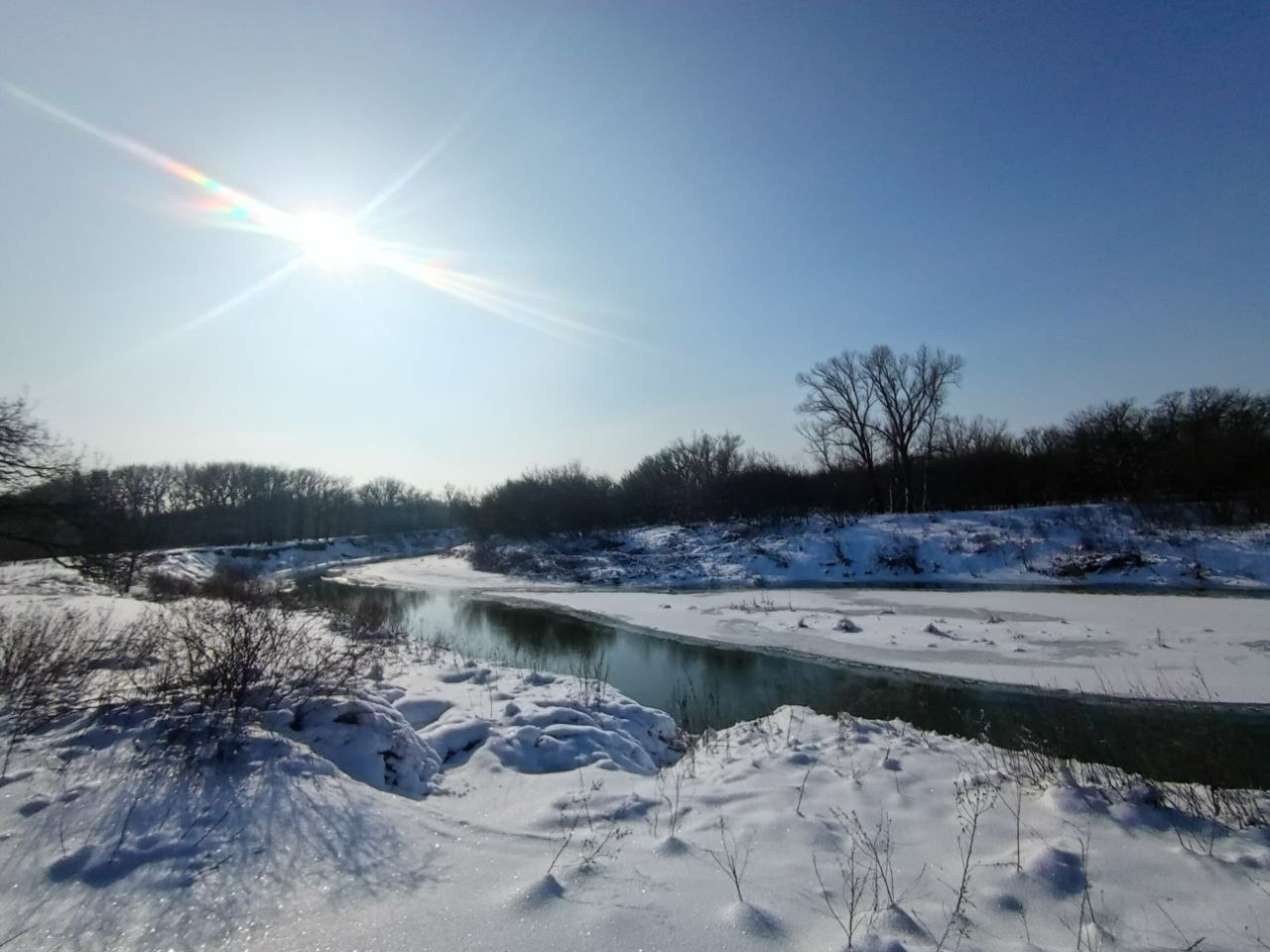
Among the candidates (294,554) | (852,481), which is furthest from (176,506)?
(852,481)

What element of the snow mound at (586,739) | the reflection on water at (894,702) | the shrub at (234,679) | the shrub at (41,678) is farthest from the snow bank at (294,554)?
the snow mound at (586,739)

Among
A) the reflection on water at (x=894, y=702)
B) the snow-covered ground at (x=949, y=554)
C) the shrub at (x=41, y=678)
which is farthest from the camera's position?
the snow-covered ground at (x=949, y=554)

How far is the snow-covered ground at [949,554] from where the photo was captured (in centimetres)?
2456

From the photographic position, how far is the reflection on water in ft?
26.2

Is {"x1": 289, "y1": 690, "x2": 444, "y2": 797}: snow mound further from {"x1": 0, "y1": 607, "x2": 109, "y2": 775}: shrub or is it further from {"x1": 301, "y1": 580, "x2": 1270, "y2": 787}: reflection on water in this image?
{"x1": 301, "y1": 580, "x2": 1270, "y2": 787}: reflection on water

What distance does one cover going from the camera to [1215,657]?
12.4 meters

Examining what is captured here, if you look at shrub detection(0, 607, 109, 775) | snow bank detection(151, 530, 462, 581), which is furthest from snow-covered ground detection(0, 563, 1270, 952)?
snow bank detection(151, 530, 462, 581)

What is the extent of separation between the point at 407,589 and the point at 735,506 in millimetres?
23654

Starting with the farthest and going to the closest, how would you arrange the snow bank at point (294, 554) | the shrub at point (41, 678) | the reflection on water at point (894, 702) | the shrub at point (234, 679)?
1. the snow bank at point (294, 554)
2. the reflection on water at point (894, 702)
3. the shrub at point (234, 679)
4. the shrub at point (41, 678)

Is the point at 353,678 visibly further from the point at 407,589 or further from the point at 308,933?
the point at 407,589

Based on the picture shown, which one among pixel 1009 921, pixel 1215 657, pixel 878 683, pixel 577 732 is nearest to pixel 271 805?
pixel 577 732

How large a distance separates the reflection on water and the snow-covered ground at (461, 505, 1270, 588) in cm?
1493

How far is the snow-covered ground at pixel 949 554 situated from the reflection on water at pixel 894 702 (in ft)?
49.0

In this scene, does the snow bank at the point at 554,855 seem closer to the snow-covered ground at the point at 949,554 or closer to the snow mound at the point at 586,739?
the snow mound at the point at 586,739
